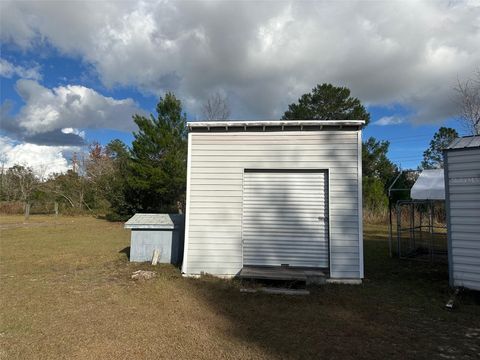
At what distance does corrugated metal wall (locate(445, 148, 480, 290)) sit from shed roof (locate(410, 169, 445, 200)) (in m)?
4.25

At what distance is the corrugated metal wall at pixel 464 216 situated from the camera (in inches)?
247

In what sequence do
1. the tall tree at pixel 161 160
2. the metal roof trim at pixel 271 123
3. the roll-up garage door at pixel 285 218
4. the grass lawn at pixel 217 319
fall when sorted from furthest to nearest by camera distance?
the tall tree at pixel 161 160
the roll-up garage door at pixel 285 218
the metal roof trim at pixel 271 123
the grass lawn at pixel 217 319

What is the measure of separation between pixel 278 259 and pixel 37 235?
11925mm

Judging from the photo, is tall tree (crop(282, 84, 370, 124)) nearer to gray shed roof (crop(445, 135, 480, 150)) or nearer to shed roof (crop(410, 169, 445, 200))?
shed roof (crop(410, 169, 445, 200))

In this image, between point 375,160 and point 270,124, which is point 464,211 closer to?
point 270,124

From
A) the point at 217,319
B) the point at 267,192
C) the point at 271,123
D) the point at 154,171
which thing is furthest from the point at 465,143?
the point at 154,171

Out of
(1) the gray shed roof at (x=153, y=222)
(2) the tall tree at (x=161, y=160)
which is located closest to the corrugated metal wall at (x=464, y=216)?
(1) the gray shed roof at (x=153, y=222)

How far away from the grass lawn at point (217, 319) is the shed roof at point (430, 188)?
310cm

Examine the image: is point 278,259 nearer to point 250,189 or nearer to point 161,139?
point 250,189

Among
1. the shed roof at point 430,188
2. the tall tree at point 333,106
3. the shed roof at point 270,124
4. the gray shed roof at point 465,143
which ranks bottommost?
the shed roof at point 430,188

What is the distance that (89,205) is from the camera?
99.1ft

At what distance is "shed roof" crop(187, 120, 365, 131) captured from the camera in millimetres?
7180

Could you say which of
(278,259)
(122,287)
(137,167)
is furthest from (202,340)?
(137,167)

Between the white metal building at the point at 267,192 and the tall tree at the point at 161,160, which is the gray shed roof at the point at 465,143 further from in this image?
the tall tree at the point at 161,160
